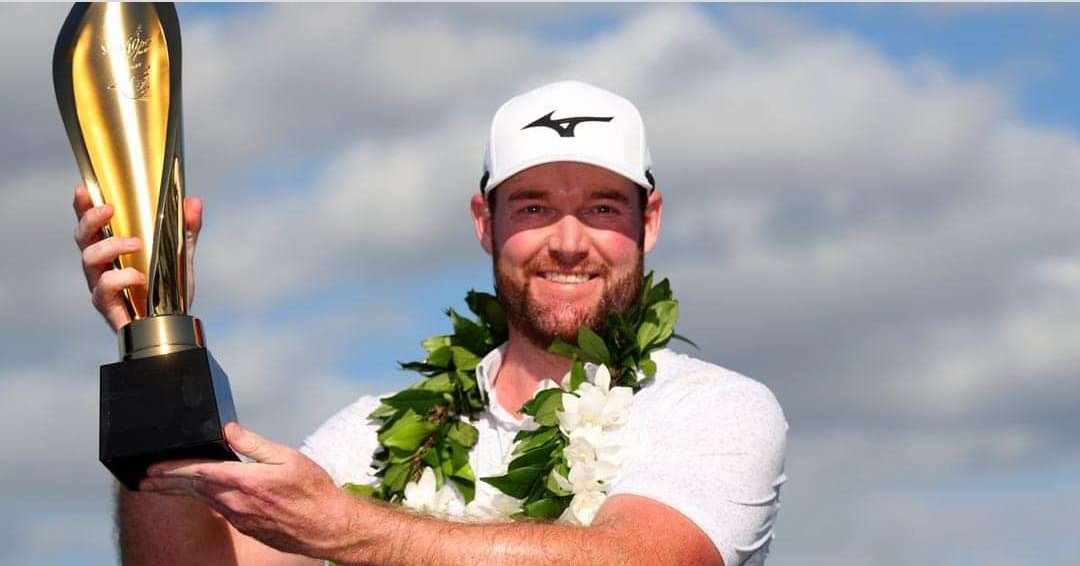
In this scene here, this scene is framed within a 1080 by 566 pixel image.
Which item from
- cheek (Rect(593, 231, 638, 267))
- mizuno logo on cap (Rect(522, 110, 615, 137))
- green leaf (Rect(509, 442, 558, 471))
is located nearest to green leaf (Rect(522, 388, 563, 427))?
green leaf (Rect(509, 442, 558, 471))

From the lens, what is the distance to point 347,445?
666 centimetres

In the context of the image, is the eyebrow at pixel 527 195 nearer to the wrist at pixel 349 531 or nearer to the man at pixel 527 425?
the man at pixel 527 425

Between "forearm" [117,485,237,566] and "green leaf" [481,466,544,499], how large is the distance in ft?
3.43

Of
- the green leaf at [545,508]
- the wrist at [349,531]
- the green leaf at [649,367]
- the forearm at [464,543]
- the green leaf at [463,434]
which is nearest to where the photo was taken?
the wrist at [349,531]

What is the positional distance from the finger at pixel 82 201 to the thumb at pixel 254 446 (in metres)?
1.07

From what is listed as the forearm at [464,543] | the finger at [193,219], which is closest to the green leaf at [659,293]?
the forearm at [464,543]

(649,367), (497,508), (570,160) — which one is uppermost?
(570,160)

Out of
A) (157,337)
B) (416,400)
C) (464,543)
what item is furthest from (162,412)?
(416,400)

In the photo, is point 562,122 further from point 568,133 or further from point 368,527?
point 368,527

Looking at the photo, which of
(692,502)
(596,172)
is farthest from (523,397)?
(692,502)

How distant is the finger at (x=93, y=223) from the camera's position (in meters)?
4.99

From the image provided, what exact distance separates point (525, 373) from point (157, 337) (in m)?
2.16

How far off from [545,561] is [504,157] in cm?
228

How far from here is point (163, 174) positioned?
4.97m
